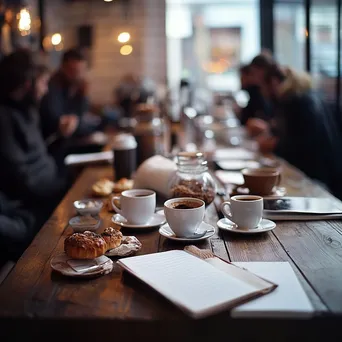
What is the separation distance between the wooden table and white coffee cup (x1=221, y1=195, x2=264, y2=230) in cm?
7

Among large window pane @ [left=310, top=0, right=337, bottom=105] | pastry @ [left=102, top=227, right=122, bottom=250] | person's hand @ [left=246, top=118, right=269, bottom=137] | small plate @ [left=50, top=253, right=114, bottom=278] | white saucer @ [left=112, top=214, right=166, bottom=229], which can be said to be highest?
large window pane @ [left=310, top=0, right=337, bottom=105]

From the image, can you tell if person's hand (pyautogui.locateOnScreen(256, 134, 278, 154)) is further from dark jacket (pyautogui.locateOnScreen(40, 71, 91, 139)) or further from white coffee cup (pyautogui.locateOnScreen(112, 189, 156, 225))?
dark jacket (pyautogui.locateOnScreen(40, 71, 91, 139))

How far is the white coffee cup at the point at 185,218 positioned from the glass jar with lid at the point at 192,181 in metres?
0.27

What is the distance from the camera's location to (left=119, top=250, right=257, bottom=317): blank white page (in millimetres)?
1089

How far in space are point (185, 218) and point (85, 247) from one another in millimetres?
315

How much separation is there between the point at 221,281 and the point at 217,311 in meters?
0.13

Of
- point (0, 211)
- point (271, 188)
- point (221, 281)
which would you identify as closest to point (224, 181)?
point (271, 188)

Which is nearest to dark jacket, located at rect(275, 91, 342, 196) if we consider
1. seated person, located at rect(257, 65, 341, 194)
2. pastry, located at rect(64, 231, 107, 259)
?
seated person, located at rect(257, 65, 341, 194)

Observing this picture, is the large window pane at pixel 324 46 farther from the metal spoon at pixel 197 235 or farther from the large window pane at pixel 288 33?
the metal spoon at pixel 197 235

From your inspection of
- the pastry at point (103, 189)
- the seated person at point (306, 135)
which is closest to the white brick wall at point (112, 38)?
the seated person at point (306, 135)

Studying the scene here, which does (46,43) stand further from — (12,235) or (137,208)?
(137,208)

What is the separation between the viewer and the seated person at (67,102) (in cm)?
484

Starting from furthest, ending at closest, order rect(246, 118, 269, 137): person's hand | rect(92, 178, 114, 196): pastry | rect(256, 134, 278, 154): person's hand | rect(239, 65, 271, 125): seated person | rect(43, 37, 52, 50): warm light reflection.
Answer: rect(43, 37, 52, 50): warm light reflection < rect(239, 65, 271, 125): seated person < rect(246, 118, 269, 137): person's hand < rect(256, 134, 278, 154): person's hand < rect(92, 178, 114, 196): pastry

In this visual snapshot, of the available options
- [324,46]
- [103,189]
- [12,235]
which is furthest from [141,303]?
[324,46]
